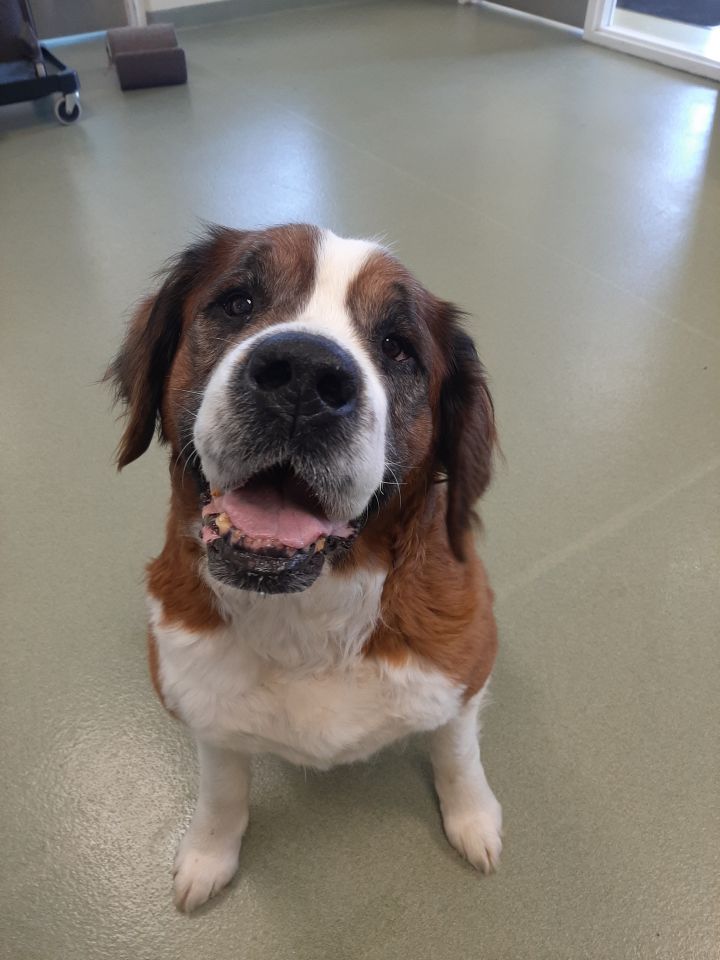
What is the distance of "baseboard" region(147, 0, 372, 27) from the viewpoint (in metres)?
5.50

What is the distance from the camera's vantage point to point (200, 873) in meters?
1.47

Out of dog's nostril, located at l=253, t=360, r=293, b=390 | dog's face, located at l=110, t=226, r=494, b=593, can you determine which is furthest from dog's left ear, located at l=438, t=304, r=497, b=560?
dog's nostril, located at l=253, t=360, r=293, b=390

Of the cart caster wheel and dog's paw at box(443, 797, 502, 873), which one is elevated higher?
the cart caster wheel

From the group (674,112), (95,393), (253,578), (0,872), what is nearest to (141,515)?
(95,393)

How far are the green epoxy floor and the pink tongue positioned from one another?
0.80 m

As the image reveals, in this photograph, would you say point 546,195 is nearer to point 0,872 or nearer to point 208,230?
point 208,230

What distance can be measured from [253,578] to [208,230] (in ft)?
2.26

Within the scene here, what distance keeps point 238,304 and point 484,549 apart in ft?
3.55

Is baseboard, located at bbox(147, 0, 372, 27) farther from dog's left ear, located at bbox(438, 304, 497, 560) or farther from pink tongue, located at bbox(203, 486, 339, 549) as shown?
pink tongue, located at bbox(203, 486, 339, 549)

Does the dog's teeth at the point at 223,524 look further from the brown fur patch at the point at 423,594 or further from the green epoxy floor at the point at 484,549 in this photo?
the green epoxy floor at the point at 484,549

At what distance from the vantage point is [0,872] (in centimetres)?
152

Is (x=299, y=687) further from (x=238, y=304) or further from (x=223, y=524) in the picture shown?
(x=238, y=304)

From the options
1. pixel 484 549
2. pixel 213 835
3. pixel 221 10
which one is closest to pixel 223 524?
pixel 213 835

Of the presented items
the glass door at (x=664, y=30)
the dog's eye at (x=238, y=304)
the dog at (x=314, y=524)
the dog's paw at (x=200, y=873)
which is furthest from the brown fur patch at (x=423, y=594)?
the glass door at (x=664, y=30)
